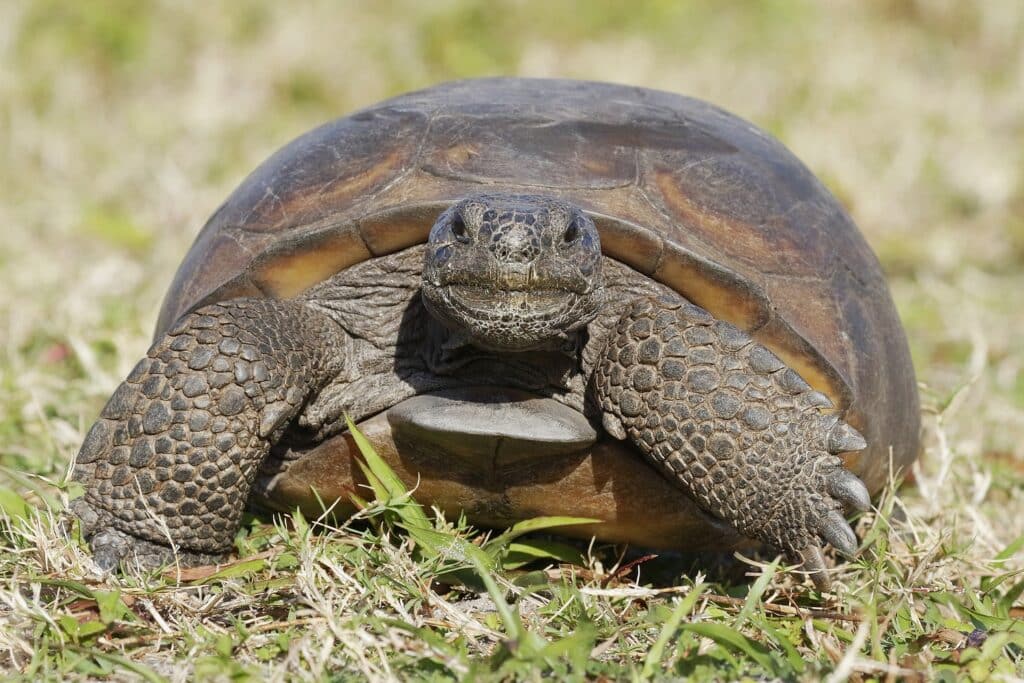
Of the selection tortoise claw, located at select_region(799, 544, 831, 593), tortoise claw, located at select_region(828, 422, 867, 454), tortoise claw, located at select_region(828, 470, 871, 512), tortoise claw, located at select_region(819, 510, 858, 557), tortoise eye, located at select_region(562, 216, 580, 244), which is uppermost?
tortoise eye, located at select_region(562, 216, 580, 244)

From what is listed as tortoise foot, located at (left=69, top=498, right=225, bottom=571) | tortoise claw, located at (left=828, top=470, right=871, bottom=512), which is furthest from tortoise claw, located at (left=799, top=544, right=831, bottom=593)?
tortoise foot, located at (left=69, top=498, right=225, bottom=571)

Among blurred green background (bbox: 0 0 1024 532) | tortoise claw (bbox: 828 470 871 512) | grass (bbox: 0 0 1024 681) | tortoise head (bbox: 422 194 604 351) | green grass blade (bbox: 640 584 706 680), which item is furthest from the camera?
blurred green background (bbox: 0 0 1024 532)

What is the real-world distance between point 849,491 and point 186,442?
163 centimetres

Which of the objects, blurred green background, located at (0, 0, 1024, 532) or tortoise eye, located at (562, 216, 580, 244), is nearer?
tortoise eye, located at (562, 216, 580, 244)

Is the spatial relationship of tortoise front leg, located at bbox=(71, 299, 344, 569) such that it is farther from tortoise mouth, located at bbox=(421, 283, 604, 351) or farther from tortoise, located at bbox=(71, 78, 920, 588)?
tortoise mouth, located at bbox=(421, 283, 604, 351)

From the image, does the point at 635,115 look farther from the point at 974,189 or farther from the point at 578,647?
the point at 974,189

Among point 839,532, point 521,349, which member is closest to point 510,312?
point 521,349

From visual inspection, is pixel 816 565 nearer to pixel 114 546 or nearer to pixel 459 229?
pixel 459 229

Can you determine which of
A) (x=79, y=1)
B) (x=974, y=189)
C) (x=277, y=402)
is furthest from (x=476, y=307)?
(x=79, y=1)

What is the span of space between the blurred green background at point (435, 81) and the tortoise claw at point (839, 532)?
1.24 m

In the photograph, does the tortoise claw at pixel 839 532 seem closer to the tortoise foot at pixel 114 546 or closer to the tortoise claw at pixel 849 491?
the tortoise claw at pixel 849 491

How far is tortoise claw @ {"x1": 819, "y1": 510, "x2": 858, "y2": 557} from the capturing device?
9.11ft

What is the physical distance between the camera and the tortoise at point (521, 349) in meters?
2.79

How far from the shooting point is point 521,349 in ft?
9.11
